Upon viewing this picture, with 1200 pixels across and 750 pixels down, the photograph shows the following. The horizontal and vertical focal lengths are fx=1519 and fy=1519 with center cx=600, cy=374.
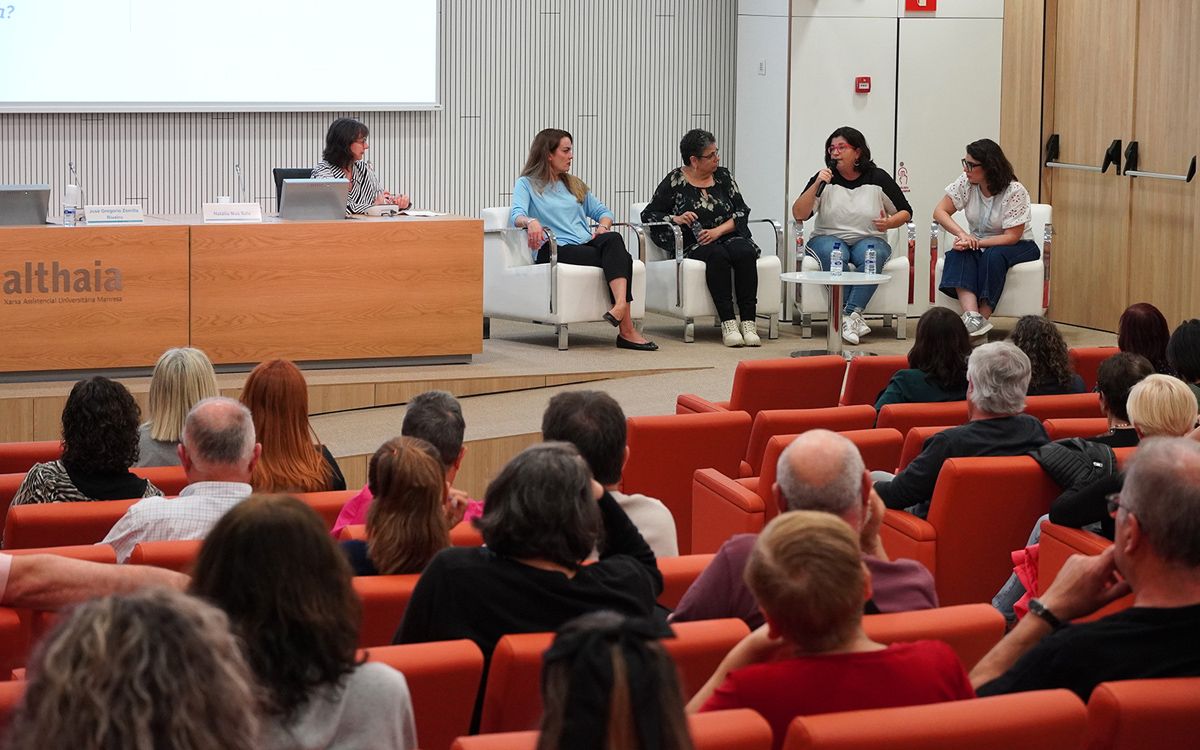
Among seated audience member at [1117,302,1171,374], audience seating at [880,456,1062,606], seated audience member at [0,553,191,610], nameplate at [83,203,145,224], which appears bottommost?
audience seating at [880,456,1062,606]

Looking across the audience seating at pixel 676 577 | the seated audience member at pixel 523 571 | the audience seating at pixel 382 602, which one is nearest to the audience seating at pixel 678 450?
the audience seating at pixel 676 577

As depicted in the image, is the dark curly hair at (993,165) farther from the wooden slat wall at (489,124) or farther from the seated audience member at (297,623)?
the seated audience member at (297,623)

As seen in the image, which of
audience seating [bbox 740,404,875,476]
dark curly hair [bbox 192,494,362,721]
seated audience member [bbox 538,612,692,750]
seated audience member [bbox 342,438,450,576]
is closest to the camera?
seated audience member [bbox 538,612,692,750]

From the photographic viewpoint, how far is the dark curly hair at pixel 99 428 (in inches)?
159

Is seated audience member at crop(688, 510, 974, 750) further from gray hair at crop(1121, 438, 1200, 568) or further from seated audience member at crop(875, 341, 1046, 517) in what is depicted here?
seated audience member at crop(875, 341, 1046, 517)

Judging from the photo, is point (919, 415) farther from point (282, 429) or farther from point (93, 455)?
point (93, 455)

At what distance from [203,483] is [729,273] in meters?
5.49

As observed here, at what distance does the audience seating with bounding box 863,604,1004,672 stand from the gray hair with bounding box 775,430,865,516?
0.34m

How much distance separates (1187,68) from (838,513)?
6.40 meters

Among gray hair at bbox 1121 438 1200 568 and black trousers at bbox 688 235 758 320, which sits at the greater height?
black trousers at bbox 688 235 758 320

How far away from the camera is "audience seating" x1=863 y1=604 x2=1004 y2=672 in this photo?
101 inches

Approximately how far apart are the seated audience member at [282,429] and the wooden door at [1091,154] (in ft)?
20.6

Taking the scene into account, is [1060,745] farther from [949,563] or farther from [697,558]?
[949,563]

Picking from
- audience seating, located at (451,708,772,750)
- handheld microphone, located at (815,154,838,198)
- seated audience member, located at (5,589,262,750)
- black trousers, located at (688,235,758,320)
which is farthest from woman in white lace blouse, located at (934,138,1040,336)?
seated audience member, located at (5,589,262,750)
